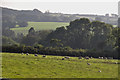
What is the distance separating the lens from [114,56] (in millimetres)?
71875

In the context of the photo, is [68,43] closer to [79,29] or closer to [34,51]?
[79,29]

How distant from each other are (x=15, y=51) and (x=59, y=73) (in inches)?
1335

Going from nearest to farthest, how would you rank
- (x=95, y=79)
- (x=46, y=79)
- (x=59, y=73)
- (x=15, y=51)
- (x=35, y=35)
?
(x=46, y=79)
(x=95, y=79)
(x=59, y=73)
(x=15, y=51)
(x=35, y=35)

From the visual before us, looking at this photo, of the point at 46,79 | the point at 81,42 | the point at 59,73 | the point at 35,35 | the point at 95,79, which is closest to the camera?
the point at 46,79

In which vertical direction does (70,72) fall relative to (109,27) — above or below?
below

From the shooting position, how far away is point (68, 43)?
106 metres

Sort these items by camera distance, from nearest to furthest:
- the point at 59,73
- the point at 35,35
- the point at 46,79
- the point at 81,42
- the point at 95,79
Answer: the point at 46,79, the point at 95,79, the point at 59,73, the point at 81,42, the point at 35,35

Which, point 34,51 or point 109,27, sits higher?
point 109,27

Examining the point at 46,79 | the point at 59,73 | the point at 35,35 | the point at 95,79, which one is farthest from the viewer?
the point at 35,35

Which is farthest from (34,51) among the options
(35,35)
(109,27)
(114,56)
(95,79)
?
(35,35)

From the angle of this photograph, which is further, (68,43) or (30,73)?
(68,43)

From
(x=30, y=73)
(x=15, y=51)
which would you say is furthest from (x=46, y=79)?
(x=15, y=51)

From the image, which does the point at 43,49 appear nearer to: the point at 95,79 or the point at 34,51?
the point at 34,51

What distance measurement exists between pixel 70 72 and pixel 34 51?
32808 millimetres
